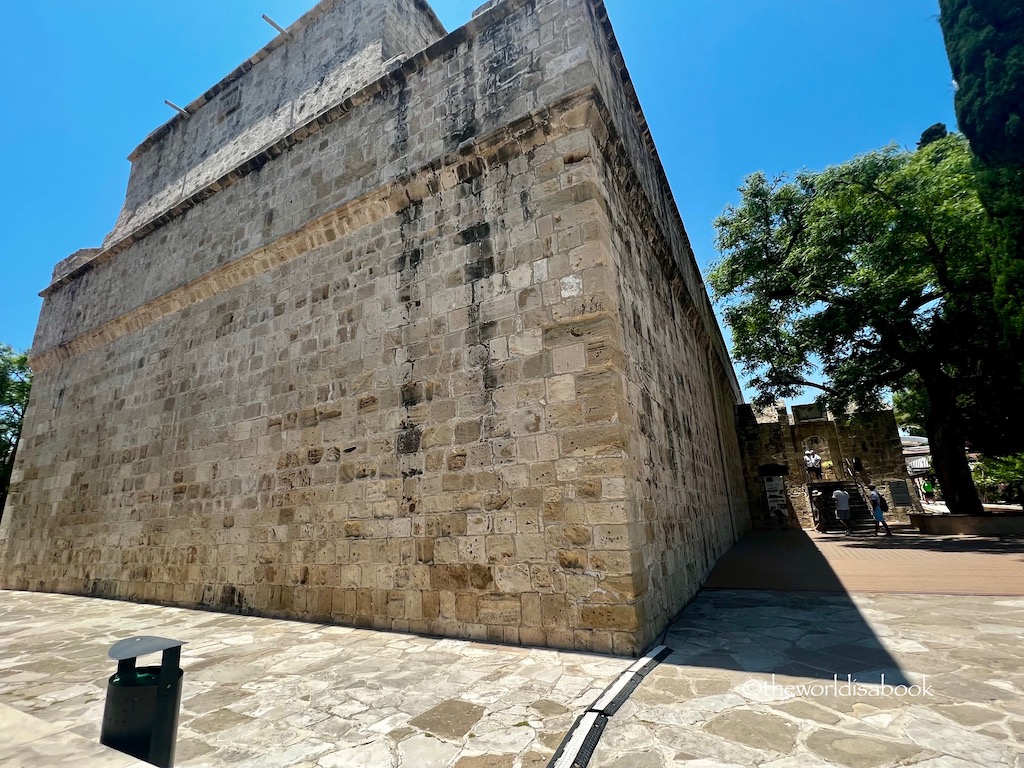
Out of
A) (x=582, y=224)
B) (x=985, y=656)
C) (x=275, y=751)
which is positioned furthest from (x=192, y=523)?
(x=985, y=656)

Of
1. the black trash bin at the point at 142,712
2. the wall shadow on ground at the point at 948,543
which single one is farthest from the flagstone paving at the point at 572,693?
the wall shadow on ground at the point at 948,543

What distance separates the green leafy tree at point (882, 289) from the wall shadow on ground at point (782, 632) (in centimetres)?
854

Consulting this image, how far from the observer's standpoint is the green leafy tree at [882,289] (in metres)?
11.2

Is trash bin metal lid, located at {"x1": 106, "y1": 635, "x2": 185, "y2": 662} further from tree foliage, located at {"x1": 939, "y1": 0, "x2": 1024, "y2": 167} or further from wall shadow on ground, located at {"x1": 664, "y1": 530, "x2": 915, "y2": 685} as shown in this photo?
tree foliage, located at {"x1": 939, "y1": 0, "x2": 1024, "y2": 167}

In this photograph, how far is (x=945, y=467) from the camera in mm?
12789

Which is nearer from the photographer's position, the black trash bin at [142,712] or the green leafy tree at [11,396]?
the black trash bin at [142,712]

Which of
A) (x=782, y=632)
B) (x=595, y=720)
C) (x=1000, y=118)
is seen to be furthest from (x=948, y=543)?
(x=595, y=720)

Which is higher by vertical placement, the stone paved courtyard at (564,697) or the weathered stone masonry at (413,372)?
the weathered stone masonry at (413,372)

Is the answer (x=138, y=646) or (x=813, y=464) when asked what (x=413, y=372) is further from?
(x=813, y=464)

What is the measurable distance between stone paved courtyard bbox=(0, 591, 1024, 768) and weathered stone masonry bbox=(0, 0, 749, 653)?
24.5 inches

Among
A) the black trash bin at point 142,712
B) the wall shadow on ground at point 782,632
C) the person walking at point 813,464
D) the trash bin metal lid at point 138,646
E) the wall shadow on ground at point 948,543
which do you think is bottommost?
the wall shadow on ground at point 948,543

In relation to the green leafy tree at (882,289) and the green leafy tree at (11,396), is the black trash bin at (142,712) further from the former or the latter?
the green leafy tree at (11,396)

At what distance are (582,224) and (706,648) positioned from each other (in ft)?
12.2

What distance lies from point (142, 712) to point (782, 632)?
4.42 m
